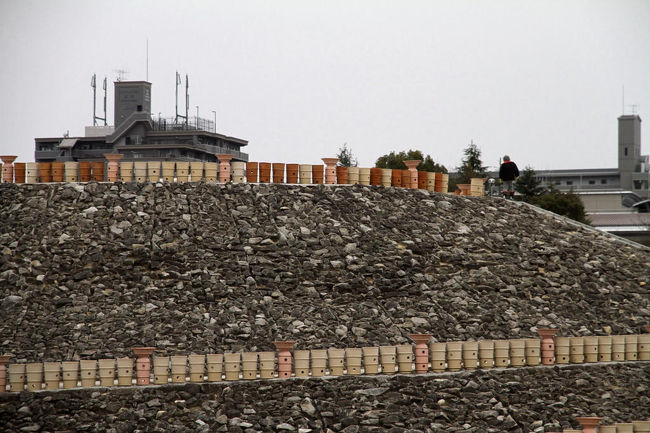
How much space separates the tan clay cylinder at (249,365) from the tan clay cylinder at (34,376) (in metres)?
4.50

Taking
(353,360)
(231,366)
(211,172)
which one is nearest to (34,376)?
(231,366)

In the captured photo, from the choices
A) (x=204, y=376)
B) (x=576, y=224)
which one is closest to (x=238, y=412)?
(x=204, y=376)

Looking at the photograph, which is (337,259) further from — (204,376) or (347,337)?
(204,376)

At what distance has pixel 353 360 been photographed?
23250 mm

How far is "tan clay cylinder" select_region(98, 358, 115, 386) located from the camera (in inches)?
874

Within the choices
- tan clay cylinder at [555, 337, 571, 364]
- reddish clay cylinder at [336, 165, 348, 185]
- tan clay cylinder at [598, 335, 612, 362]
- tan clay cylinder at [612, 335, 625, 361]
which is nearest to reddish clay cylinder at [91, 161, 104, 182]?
reddish clay cylinder at [336, 165, 348, 185]

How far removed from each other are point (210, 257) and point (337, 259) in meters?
3.52

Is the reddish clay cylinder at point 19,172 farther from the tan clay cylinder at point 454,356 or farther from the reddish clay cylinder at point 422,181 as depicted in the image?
the tan clay cylinder at point 454,356

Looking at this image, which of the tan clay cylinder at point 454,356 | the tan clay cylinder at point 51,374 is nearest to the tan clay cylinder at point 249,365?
the tan clay cylinder at point 51,374

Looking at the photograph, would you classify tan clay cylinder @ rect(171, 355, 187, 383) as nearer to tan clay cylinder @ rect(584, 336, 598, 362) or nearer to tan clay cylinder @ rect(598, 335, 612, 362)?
tan clay cylinder @ rect(584, 336, 598, 362)

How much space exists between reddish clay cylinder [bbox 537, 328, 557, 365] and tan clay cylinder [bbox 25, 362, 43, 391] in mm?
12131

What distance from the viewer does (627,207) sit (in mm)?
77500

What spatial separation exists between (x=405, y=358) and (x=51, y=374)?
814 cm

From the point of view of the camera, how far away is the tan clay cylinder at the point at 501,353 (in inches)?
972
